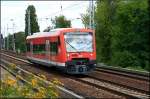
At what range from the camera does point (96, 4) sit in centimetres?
5272

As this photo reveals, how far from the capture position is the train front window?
28906 millimetres

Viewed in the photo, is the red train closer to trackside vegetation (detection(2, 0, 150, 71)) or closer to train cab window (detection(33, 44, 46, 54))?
train cab window (detection(33, 44, 46, 54))

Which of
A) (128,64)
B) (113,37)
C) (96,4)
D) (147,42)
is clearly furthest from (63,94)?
(96,4)

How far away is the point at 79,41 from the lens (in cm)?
2906

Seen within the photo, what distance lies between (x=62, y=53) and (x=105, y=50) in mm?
19767

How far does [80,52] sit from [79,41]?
651 millimetres

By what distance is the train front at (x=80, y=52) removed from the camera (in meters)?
28.3

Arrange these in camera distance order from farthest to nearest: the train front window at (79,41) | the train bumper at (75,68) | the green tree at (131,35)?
the green tree at (131,35) → the train front window at (79,41) → the train bumper at (75,68)

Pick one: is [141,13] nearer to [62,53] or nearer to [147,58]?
[147,58]

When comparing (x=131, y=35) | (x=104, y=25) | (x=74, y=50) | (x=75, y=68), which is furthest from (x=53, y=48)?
(x=104, y=25)

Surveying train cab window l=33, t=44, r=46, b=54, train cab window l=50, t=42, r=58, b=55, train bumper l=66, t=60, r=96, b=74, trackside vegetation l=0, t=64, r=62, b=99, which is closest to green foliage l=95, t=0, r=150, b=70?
train cab window l=33, t=44, r=46, b=54

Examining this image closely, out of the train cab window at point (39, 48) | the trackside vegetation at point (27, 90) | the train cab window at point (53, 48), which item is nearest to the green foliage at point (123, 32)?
the train cab window at point (39, 48)

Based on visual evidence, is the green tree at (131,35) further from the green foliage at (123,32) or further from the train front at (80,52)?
the train front at (80,52)

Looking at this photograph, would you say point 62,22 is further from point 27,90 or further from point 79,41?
point 27,90
